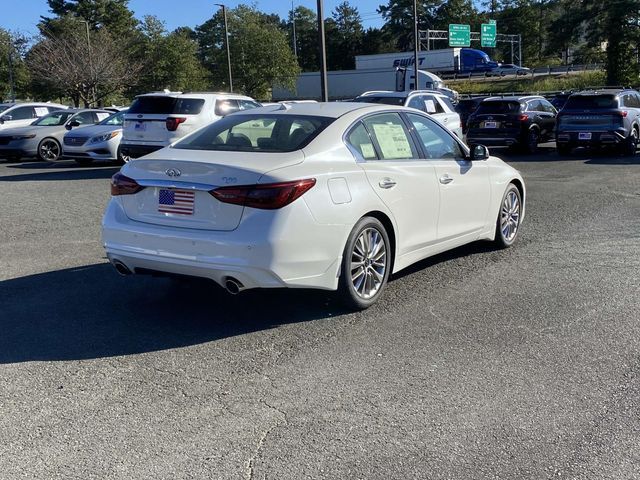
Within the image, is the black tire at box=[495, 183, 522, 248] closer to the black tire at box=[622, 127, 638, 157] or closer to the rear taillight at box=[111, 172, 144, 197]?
the rear taillight at box=[111, 172, 144, 197]

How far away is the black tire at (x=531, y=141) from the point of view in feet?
64.4

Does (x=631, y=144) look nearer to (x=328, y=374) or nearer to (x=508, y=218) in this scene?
(x=508, y=218)

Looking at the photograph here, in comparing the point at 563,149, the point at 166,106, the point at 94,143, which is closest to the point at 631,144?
the point at 563,149

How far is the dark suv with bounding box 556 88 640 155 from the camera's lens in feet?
58.6

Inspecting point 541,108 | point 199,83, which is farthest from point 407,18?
point 541,108

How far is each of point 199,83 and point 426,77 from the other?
20.0 meters

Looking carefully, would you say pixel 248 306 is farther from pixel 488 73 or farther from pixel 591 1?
pixel 488 73

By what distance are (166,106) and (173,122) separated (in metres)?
0.50

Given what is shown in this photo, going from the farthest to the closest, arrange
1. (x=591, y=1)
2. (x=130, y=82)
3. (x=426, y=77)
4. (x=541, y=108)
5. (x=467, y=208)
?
(x=130, y=82) → (x=591, y=1) → (x=426, y=77) → (x=541, y=108) → (x=467, y=208)

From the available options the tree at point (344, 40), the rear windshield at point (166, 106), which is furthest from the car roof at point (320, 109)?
the tree at point (344, 40)

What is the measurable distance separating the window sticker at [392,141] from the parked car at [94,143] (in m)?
11.7

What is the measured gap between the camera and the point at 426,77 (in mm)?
43438

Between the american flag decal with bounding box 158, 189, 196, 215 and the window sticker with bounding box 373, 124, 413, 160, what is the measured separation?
169 cm

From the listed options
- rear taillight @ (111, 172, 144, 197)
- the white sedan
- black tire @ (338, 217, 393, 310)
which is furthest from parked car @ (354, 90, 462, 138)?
rear taillight @ (111, 172, 144, 197)
